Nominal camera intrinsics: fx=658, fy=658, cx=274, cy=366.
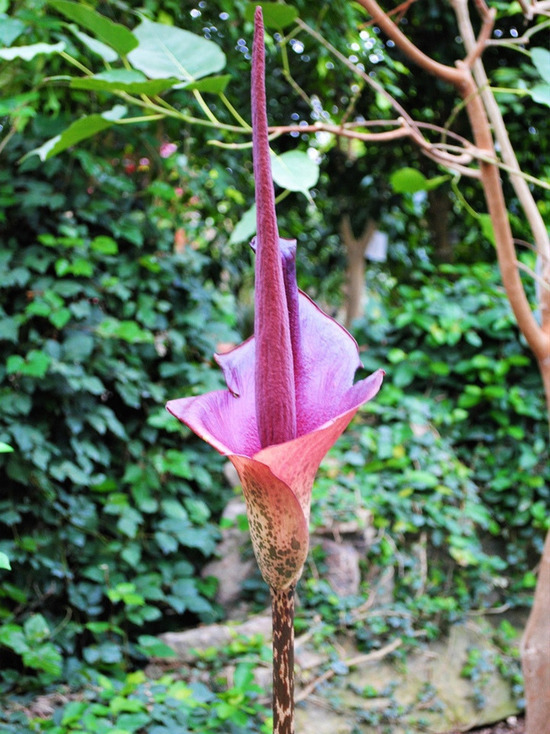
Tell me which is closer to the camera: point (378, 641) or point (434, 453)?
point (378, 641)

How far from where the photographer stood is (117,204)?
149 cm

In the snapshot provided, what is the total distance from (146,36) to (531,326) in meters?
0.44

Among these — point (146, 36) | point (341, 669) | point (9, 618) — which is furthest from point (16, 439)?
point (146, 36)

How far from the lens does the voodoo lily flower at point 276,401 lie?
29cm

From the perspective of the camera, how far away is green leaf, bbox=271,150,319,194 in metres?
0.51

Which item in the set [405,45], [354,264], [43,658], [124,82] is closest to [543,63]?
[405,45]

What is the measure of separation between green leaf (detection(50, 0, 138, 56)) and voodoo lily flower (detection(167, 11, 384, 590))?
0.25m

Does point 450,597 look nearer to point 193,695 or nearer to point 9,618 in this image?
point 193,695

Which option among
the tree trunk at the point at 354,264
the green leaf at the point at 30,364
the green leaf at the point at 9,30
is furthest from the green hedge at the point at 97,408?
the tree trunk at the point at 354,264

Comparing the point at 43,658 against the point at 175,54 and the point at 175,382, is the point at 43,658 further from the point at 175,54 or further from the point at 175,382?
the point at 175,54

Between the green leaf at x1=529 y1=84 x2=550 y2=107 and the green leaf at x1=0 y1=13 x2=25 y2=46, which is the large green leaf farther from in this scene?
the green leaf at x1=0 y1=13 x2=25 y2=46

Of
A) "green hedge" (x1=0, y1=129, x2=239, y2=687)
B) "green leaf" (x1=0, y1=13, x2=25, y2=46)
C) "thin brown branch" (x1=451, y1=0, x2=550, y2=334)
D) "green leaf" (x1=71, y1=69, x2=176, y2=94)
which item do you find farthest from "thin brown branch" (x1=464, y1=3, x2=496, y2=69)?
"green hedge" (x1=0, y1=129, x2=239, y2=687)

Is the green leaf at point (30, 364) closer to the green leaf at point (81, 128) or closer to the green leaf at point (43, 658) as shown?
the green leaf at point (43, 658)

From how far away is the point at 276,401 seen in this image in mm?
317
